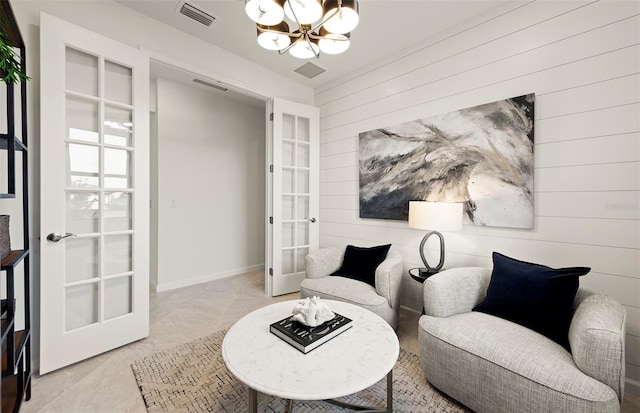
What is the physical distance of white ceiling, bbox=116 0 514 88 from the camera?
2.14 metres

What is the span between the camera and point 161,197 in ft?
11.3

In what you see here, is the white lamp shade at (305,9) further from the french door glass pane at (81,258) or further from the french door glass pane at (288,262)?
the french door glass pane at (288,262)

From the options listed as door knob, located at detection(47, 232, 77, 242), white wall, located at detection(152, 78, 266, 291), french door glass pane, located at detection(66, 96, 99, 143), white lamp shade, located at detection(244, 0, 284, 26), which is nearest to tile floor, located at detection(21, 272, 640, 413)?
white wall, located at detection(152, 78, 266, 291)

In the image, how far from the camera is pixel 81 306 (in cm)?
194

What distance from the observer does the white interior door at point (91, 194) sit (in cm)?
178

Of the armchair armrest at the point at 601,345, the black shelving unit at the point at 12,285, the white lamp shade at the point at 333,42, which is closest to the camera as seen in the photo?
the armchair armrest at the point at 601,345

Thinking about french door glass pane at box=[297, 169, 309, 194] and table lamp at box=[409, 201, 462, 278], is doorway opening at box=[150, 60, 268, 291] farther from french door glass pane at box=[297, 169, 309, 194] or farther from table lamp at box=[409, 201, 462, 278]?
table lamp at box=[409, 201, 462, 278]

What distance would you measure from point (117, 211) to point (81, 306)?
0.72 m

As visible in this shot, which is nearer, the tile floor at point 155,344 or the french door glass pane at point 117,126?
the tile floor at point 155,344

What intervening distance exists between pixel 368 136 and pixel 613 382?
100 inches

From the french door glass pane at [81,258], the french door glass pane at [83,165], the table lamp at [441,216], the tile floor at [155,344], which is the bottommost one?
the tile floor at [155,344]

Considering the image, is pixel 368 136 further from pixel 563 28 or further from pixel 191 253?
pixel 191 253

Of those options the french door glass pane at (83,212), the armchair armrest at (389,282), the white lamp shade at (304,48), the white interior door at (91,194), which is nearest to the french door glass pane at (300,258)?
the armchair armrest at (389,282)

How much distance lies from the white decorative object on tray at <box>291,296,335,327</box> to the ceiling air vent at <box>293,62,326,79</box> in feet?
8.74
